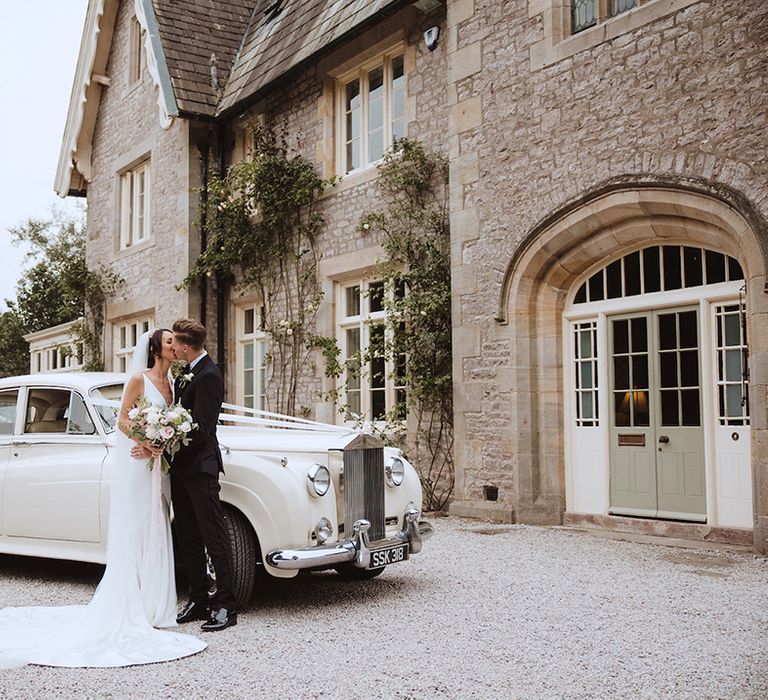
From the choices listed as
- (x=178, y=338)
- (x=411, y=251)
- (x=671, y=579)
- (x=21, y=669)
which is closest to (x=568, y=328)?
(x=411, y=251)

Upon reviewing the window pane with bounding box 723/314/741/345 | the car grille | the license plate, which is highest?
the window pane with bounding box 723/314/741/345

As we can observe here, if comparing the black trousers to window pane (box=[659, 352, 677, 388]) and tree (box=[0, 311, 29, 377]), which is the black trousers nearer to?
window pane (box=[659, 352, 677, 388])

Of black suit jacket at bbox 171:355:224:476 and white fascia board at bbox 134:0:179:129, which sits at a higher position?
white fascia board at bbox 134:0:179:129

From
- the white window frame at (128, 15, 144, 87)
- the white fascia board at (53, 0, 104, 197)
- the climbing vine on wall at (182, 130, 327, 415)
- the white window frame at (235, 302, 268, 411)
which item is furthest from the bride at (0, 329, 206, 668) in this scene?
the white fascia board at (53, 0, 104, 197)

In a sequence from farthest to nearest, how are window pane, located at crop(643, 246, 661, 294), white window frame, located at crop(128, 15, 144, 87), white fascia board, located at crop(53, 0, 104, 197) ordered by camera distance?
white fascia board, located at crop(53, 0, 104, 197) < white window frame, located at crop(128, 15, 144, 87) < window pane, located at crop(643, 246, 661, 294)

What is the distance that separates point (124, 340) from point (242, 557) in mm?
13120

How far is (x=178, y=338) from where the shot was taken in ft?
18.6

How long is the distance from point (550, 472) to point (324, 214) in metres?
5.24

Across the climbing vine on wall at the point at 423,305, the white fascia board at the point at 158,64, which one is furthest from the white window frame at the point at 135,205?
the climbing vine on wall at the point at 423,305

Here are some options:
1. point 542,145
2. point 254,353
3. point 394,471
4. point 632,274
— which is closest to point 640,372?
point 632,274

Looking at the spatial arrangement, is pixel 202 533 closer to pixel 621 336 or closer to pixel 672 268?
pixel 621 336

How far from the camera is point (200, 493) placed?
5461 millimetres

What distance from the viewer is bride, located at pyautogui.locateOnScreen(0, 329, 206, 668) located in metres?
4.91

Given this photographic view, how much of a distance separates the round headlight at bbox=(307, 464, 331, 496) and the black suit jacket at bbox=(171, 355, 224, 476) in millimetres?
541
